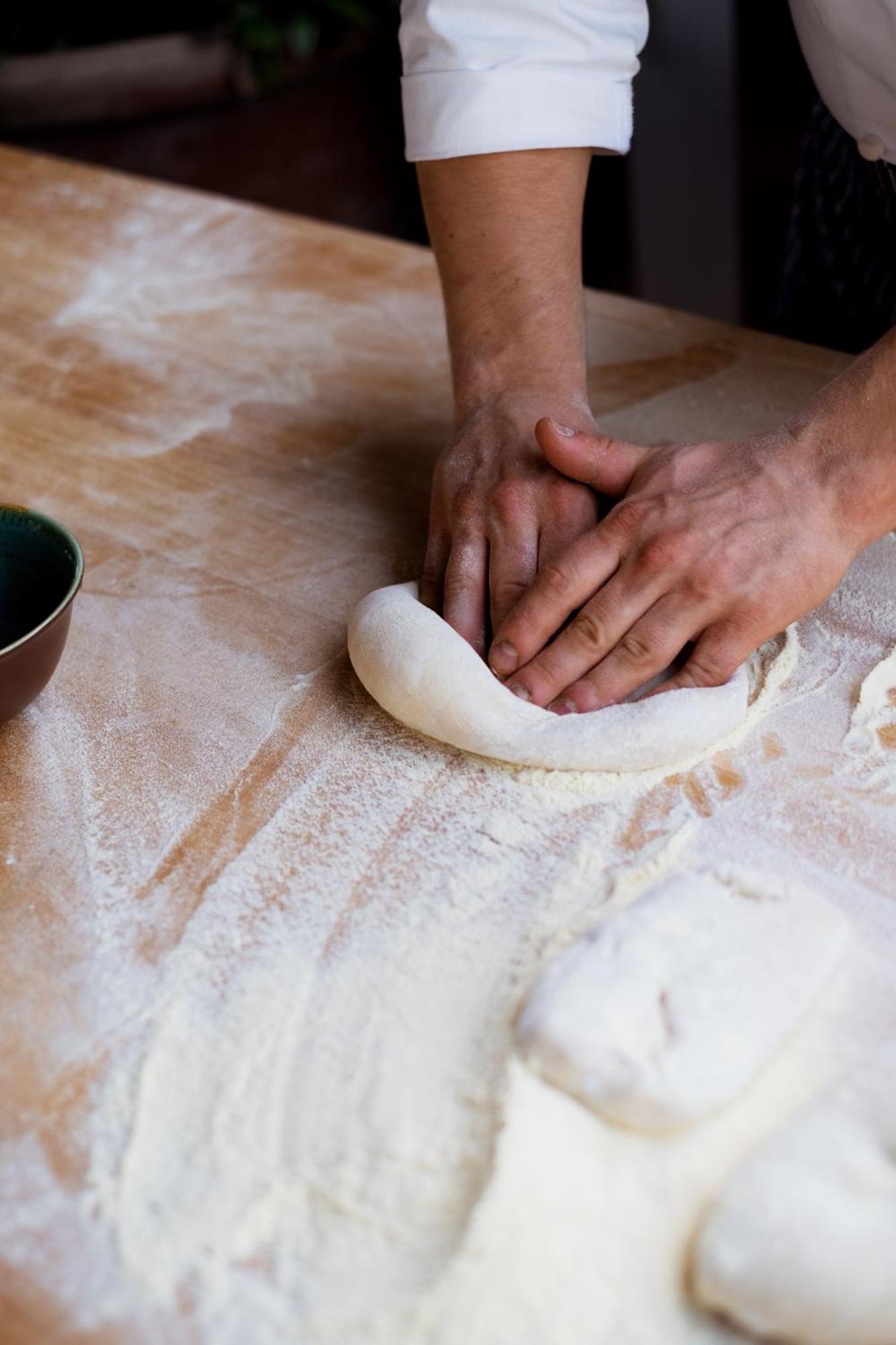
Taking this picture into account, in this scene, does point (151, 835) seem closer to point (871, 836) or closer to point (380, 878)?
point (380, 878)

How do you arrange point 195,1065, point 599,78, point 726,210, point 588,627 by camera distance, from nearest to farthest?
point 195,1065, point 588,627, point 599,78, point 726,210

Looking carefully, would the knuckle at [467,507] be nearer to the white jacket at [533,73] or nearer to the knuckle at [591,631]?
the knuckle at [591,631]

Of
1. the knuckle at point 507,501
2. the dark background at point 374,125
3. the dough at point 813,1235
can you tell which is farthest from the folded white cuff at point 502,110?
the dark background at point 374,125

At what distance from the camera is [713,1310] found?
73cm

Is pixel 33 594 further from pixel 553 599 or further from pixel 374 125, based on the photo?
pixel 374 125

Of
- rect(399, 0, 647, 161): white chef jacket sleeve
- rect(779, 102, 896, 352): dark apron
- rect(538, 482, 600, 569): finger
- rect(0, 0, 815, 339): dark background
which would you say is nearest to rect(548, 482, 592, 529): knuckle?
rect(538, 482, 600, 569): finger

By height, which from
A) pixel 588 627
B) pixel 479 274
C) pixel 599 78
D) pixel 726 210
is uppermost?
pixel 599 78

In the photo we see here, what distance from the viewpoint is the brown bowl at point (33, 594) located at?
1.06 metres

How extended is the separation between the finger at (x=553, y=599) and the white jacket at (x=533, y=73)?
51 centimetres

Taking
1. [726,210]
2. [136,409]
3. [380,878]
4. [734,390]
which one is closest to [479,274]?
[734,390]

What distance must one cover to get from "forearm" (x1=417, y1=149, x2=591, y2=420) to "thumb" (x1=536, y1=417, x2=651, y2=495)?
148mm

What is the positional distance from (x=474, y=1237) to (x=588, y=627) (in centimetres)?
54

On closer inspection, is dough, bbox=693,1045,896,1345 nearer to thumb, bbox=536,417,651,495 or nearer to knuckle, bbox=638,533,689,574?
knuckle, bbox=638,533,689,574

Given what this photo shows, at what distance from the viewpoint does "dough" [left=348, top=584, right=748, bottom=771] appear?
1.07 meters
